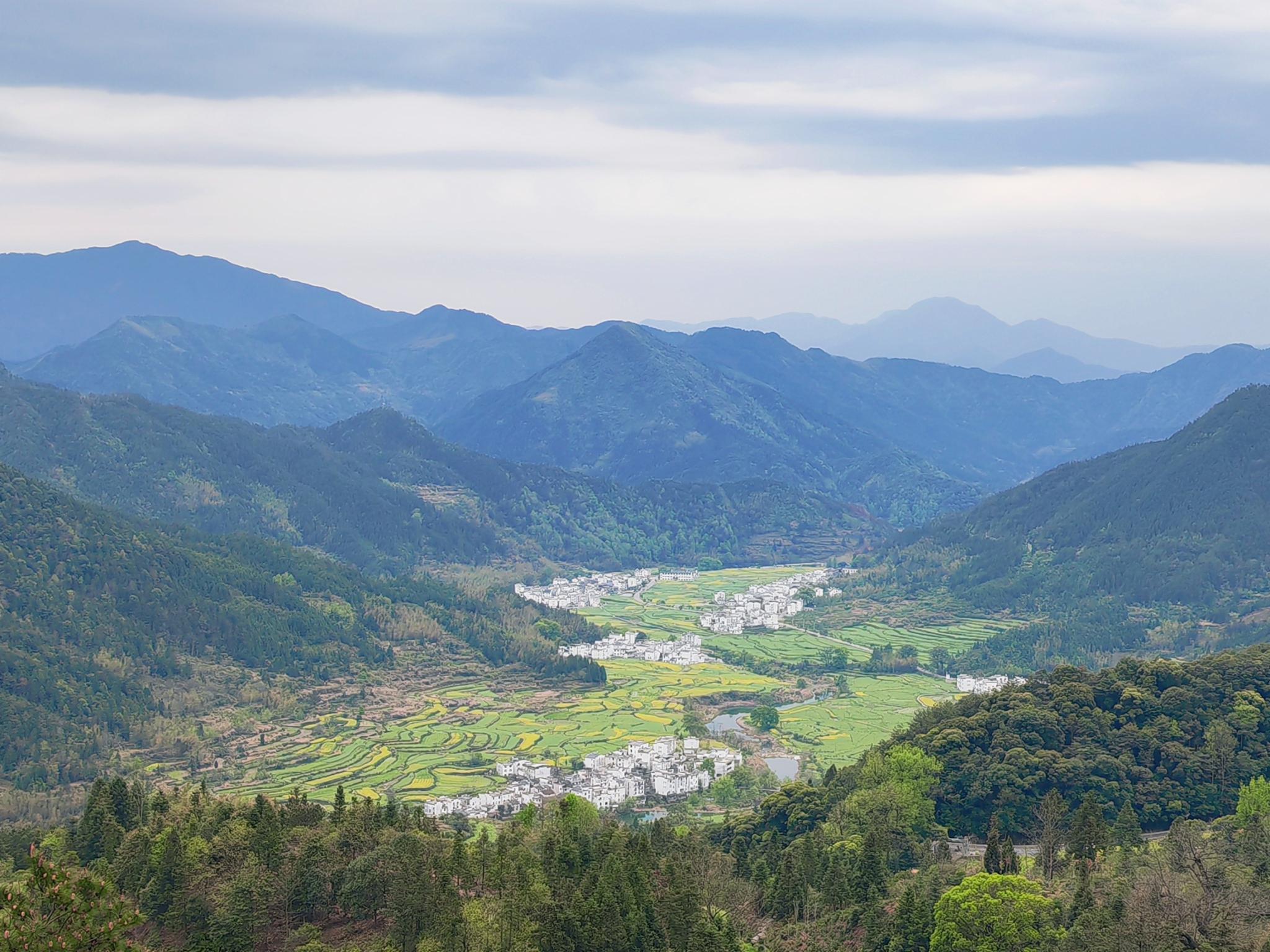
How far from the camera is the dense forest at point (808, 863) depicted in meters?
43.2

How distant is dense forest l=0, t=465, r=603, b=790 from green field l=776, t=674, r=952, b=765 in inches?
872

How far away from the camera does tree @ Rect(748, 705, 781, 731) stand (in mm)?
103062

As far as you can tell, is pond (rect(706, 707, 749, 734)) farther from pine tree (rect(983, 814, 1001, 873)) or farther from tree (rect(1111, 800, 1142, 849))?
pine tree (rect(983, 814, 1001, 873))

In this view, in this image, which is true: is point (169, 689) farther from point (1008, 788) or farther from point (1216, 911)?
point (1216, 911)

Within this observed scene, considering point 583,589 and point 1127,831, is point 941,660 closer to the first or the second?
point 583,589

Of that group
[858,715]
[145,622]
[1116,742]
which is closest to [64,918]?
[1116,742]

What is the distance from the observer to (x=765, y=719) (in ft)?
340

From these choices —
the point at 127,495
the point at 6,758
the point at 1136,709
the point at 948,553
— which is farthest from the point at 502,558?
the point at 1136,709

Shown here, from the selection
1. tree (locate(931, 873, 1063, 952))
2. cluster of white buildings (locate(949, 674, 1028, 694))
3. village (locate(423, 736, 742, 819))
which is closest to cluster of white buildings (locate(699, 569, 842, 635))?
cluster of white buildings (locate(949, 674, 1028, 694))

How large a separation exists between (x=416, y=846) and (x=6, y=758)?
169ft

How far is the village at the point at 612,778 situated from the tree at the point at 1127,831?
102ft

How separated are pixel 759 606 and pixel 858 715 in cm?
5303

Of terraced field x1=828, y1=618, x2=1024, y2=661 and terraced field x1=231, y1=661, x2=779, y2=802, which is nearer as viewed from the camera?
terraced field x1=231, y1=661, x2=779, y2=802

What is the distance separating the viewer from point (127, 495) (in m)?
176
